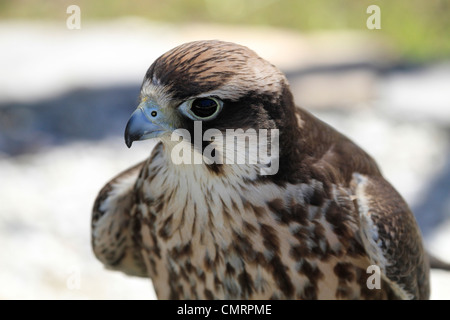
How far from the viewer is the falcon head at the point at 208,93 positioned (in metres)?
2.84

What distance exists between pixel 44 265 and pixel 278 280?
7.35 feet

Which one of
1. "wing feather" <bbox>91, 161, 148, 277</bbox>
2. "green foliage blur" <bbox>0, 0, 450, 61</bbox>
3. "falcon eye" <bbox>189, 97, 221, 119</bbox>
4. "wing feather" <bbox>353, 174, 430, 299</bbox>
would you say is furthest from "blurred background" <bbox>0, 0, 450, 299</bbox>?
"falcon eye" <bbox>189, 97, 221, 119</bbox>

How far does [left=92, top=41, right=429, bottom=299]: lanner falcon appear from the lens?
2.89 m

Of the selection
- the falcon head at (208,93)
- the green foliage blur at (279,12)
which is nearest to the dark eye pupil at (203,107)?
the falcon head at (208,93)

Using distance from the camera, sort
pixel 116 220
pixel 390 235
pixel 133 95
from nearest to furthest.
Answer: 1. pixel 390 235
2. pixel 116 220
3. pixel 133 95

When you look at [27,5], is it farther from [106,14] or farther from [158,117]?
[158,117]

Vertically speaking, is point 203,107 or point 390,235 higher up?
point 203,107

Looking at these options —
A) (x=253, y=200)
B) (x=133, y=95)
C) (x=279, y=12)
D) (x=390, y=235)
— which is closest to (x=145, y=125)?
(x=253, y=200)

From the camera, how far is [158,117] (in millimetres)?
2912

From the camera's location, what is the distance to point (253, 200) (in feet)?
10.2

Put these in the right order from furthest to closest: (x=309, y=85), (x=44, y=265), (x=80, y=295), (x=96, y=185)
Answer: (x=309, y=85), (x=96, y=185), (x=44, y=265), (x=80, y=295)

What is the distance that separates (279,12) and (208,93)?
6.46 m

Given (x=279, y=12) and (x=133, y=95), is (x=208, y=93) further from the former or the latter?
(x=279, y=12)
